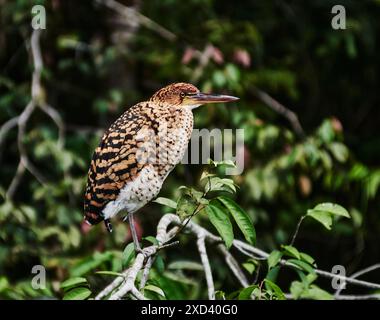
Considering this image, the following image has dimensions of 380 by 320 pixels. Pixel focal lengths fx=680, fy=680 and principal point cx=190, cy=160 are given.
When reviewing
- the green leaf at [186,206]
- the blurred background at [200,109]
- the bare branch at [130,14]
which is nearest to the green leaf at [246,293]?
the green leaf at [186,206]

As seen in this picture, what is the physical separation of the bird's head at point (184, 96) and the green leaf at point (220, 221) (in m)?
0.25

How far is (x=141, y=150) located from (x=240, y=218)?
27cm

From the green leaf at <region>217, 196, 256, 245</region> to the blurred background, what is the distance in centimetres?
101

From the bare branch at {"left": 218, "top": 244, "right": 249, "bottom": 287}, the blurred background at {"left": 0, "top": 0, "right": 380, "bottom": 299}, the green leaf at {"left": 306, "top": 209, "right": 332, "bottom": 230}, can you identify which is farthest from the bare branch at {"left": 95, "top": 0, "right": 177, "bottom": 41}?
the green leaf at {"left": 306, "top": 209, "right": 332, "bottom": 230}

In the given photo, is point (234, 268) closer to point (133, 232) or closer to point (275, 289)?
point (275, 289)

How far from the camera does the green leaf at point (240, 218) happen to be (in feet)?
4.69

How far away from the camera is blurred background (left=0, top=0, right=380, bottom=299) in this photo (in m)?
2.96

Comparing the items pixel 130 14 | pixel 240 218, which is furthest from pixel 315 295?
pixel 130 14

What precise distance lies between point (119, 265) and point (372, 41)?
2.35 meters

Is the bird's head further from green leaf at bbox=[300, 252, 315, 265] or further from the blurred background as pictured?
the blurred background

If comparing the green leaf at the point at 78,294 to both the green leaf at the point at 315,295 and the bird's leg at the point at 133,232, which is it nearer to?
the bird's leg at the point at 133,232

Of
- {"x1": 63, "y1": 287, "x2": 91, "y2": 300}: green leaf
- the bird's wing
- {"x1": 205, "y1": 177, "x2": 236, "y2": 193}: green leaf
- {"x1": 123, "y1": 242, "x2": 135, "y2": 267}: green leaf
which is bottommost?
{"x1": 63, "y1": 287, "x2": 91, "y2": 300}: green leaf

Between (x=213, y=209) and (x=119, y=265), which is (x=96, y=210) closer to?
(x=213, y=209)

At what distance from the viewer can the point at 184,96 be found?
1.27m
